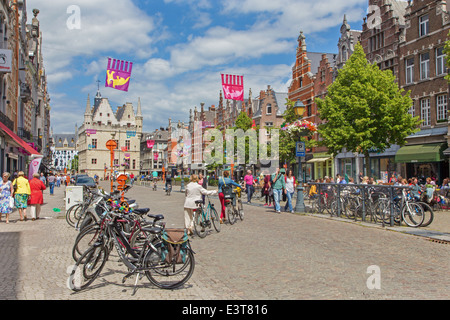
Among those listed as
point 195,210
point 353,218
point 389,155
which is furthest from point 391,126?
point 195,210

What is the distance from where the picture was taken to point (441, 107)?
2603 cm

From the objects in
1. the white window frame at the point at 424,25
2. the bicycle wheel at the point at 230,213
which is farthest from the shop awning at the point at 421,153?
the bicycle wheel at the point at 230,213

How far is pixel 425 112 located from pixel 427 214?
17.7m

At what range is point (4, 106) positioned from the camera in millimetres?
26953

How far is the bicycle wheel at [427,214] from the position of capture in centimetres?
1182

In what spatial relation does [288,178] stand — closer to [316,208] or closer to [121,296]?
[316,208]

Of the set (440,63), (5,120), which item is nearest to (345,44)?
(440,63)

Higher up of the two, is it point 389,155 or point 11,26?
point 11,26

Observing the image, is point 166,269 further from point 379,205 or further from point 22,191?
point 22,191

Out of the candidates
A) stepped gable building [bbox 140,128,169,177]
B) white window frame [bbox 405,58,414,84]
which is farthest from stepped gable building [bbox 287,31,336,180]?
stepped gable building [bbox 140,128,169,177]

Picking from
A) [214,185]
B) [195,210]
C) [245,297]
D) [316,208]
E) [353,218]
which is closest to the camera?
[245,297]

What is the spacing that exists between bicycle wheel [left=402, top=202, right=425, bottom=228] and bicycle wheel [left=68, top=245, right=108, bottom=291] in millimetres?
9489

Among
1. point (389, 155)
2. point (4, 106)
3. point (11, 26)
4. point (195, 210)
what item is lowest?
point (195, 210)
